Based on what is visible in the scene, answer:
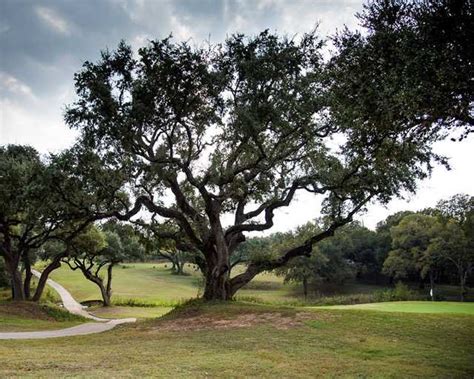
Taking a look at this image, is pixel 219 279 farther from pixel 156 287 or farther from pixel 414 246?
pixel 414 246

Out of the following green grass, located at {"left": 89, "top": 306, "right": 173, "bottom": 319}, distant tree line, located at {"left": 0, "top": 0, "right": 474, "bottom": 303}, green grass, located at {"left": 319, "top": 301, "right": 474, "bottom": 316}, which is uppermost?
distant tree line, located at {"left": 0, "top": 0, "right": 474, "bottom": 303}

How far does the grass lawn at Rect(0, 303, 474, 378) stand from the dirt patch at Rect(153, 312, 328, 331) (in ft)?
0.11

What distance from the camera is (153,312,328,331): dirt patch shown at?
Result: 14758 millimetres

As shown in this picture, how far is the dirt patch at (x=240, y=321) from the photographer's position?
48.4 feet

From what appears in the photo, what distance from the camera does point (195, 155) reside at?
19656 millimetres

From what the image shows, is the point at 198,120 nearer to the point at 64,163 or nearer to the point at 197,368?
the point at 64,163

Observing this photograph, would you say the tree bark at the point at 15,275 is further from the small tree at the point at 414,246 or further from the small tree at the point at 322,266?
the small tree at the point at 414,246

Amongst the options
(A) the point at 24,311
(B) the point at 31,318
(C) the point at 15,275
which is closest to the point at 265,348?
(B) the point at 31,318

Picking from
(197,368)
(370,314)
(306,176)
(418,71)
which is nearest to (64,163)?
(306,176)

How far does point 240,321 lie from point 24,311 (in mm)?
13172

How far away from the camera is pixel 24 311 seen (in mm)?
22531

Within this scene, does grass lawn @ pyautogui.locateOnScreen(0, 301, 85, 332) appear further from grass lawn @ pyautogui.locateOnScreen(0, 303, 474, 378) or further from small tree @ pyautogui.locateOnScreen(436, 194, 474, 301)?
small tree @ pyautogui.locateOnScreen(436, 194, 474, 301)

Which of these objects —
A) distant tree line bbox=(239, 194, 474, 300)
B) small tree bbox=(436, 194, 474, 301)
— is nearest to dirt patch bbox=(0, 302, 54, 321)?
distant tree line bbox=(239, 194, 474, 300)

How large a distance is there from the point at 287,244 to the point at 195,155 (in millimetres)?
32038
